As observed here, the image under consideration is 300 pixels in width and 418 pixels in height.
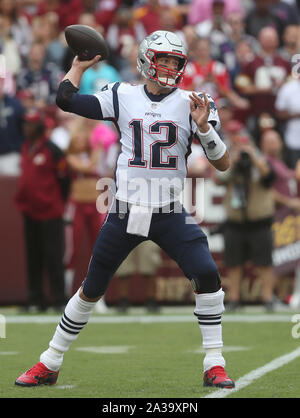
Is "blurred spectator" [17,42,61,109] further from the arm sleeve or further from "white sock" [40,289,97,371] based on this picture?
"white sock" [40,289,97,371]

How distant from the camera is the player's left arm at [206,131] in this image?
18.2ft

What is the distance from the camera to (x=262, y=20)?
48.3 ft

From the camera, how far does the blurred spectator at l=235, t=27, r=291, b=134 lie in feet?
42.4

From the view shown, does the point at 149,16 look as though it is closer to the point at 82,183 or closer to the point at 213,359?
the point at 82,183

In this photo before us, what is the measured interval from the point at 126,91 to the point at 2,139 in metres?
6.66

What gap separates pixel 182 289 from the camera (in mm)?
11711

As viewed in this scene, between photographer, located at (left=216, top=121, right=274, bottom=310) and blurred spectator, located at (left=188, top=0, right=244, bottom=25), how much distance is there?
13.5 feet

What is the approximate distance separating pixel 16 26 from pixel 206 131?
9305mm

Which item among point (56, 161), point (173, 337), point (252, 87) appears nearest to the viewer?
point (173, 337)

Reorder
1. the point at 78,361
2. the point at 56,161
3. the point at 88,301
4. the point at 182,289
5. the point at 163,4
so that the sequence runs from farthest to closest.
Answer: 1. the point at 163,4
2. the point at 182,289
3. the point at 56,161
4. the point at 78,361
5. the point at 88,301

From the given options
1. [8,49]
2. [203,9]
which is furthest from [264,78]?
[8,49]
